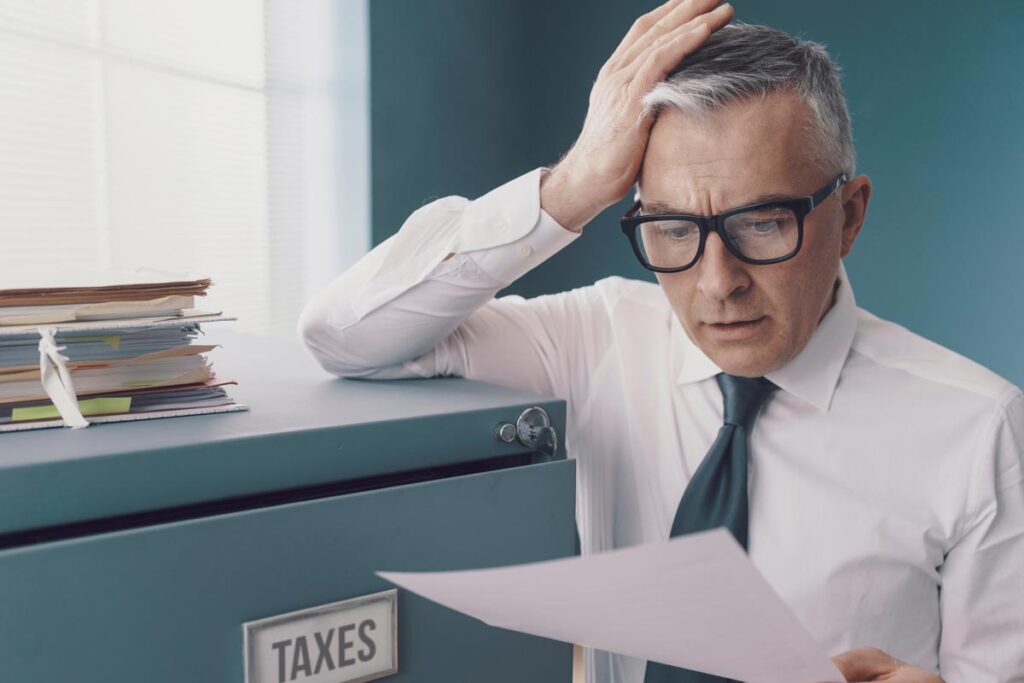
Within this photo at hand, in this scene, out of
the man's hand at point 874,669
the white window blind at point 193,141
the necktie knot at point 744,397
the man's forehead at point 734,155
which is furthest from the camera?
the white window blind at point 193,141

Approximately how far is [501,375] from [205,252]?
76.9 inches

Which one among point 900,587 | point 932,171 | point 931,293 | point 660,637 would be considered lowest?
point 900,587

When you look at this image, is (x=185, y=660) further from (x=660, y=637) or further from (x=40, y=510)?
(x=660, y=637)

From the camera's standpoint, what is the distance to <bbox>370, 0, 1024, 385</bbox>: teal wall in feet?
8.60

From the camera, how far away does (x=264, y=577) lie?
0.56 meters

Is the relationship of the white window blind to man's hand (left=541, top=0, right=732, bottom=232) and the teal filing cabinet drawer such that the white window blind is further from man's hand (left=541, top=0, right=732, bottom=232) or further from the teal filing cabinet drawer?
the teal filing cabinet drawer

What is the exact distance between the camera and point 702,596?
0.45m

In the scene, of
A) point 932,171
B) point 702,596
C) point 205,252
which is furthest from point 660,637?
point 932,171

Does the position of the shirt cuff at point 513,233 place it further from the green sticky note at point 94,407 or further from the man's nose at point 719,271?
the green sticky note at point 94,407

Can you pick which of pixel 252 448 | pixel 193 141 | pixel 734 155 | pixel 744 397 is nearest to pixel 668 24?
pixel 734 155

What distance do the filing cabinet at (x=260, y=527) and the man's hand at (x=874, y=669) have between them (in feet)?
0.71

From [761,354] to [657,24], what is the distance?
1.13 ft

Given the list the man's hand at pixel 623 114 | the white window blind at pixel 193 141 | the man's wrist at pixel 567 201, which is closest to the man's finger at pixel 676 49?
the man's hand at pixel 623 114

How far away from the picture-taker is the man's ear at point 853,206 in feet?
3.15
